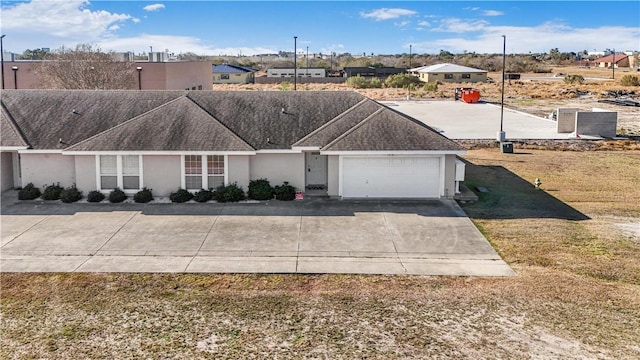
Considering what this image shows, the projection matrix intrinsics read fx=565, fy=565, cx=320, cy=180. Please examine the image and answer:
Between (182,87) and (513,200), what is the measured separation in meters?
36.4

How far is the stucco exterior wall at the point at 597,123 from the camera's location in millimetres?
38656

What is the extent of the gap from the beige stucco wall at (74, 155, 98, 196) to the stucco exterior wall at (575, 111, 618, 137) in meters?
31.8

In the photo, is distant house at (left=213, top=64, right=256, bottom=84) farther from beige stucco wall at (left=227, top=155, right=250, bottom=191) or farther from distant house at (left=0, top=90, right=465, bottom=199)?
beige stucco wall at (left=227, top=155, right=250, bottom=191)

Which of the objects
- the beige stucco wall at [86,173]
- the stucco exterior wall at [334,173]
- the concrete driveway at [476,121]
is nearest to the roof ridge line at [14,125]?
the beige stucco wall at [86,173]

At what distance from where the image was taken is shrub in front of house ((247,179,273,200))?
2191cm

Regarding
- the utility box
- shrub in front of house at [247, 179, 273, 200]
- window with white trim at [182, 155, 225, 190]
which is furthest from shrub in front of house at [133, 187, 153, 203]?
the utility box

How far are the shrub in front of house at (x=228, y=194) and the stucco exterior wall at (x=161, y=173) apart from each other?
68.4 inches

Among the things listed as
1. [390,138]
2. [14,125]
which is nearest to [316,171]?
[390,138]

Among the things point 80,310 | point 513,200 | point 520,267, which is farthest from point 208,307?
point 513,200

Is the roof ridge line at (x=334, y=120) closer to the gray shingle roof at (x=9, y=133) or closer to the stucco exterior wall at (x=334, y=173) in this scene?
the stucco exterior wall at (x=334, y=173)

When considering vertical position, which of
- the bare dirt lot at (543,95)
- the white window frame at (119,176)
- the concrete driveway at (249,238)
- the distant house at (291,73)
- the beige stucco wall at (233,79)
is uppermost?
the distant house at (291,73)

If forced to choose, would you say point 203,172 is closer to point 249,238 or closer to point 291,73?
point 249,238

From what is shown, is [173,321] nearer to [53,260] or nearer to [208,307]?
[208,307]

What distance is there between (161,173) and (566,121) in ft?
98.4
